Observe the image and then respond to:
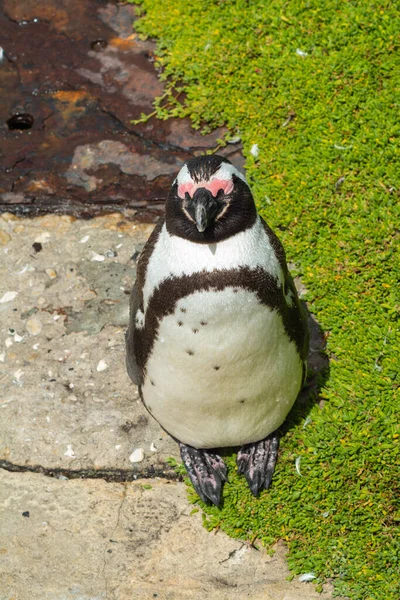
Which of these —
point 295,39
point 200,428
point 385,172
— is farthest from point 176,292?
point 295,39

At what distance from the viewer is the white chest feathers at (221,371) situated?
2.93 metres

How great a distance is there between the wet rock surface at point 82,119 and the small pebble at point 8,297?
2.12 ft

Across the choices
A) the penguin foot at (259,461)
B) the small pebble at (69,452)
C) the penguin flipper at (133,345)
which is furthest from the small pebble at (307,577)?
the small pebble at (69,452)

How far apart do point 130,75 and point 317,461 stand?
319cm

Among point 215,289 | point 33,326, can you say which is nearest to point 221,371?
point 215,289

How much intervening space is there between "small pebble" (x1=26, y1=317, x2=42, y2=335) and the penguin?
0.91 metres

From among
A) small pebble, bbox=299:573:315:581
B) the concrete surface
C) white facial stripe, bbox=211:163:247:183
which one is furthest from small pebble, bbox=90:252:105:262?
small pebble, bbox=299:573:315:581

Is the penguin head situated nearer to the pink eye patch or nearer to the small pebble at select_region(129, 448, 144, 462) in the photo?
the pink eye patch

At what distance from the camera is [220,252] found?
287cm

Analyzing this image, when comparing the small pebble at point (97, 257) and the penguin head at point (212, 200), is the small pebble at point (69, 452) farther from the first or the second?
the penguin head at point (212, 200)

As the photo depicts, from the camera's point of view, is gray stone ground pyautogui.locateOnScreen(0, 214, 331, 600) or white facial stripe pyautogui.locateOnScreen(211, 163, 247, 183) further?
gray stone ground pyautogui.locateOnScreen(0, 214, 331, 600)

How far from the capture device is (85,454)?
149 inches

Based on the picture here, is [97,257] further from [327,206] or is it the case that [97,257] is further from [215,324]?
[215,324]

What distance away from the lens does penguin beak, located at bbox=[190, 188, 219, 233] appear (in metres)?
2.68
